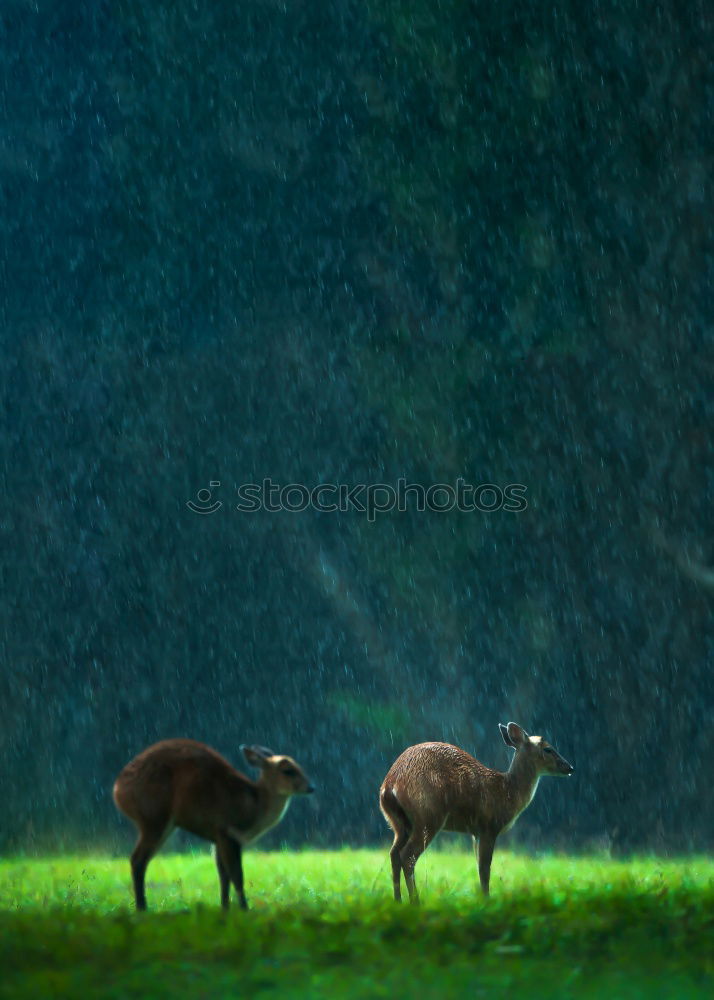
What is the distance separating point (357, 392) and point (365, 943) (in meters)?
15.8

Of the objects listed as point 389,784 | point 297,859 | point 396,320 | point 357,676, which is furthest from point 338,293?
point 389,784

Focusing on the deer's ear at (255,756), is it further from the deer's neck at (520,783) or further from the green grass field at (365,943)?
the deer's neck at (520,783)

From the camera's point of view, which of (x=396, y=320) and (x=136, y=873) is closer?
(x=136, y=873)

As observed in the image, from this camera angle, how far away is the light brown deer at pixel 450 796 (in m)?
10.1

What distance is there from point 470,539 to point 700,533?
397cm

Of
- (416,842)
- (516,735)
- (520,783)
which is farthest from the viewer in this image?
(516,735)

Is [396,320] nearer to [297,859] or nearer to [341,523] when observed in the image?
[341,523]

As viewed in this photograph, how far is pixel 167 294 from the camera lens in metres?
23.6

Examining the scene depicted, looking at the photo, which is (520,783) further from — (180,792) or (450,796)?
(180,792)

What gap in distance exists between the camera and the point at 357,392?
22.9 meters

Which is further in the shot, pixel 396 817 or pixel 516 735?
pixel 516 735

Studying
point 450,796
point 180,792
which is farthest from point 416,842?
point 180,792

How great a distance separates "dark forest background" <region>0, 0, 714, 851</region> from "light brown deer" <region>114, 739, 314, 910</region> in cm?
1093

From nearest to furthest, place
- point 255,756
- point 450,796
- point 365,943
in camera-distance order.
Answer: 1. point 365,943
2. point 255,756
3. point 450,796
